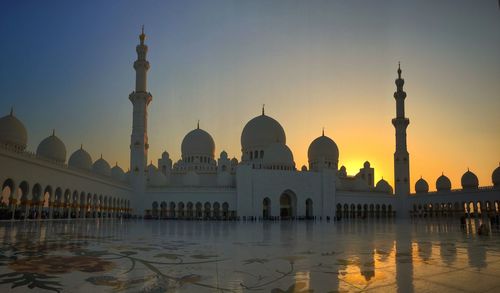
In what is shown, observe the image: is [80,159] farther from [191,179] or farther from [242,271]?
[242,271]

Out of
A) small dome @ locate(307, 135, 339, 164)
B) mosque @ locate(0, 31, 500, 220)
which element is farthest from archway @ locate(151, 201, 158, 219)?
small dome @ locate(307, 135, 339, 164)

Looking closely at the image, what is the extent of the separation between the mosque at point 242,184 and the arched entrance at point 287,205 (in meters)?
0.11

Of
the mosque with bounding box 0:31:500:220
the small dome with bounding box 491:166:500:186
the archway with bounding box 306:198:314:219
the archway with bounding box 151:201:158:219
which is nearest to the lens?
the mosque with bounding box 0:31:500:220

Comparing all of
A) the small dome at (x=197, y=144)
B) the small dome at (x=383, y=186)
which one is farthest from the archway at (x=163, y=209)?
the small dome at (x=383, y=186)

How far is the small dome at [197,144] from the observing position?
47250 millimetres

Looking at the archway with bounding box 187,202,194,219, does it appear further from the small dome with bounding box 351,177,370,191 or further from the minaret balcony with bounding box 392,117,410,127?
the minaret balcony with bounding box 392,117,410,127

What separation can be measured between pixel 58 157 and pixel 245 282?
36217 millimetres

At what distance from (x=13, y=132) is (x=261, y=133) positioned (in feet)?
79.6

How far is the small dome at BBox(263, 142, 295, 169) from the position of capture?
143ft

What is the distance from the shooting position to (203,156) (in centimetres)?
4759

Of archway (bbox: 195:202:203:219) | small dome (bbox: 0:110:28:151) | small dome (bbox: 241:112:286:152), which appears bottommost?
archway (bbox: 195:202:203:219)

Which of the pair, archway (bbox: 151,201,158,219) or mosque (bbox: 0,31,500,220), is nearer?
mosque (bbox: 0,31,500,220)

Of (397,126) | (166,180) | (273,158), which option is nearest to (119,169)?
(166,180)

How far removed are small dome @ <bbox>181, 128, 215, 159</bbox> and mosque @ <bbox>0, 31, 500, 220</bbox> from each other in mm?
113
